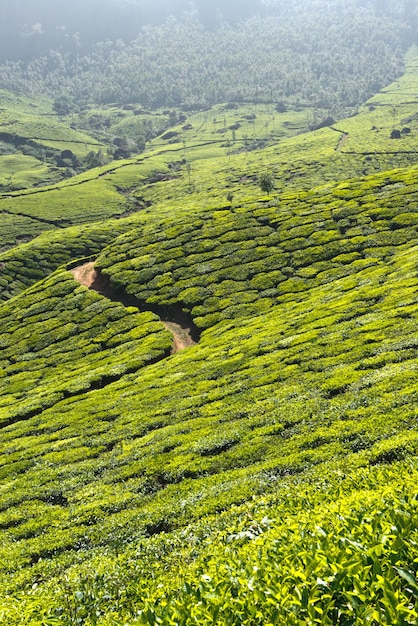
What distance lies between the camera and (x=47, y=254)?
408ft

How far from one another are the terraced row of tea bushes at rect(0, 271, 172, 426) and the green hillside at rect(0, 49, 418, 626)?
0.37m

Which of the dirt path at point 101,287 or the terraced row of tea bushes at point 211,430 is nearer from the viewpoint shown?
the terraced row of tea bushes at point 211,430

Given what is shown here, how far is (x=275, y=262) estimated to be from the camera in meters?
68.9

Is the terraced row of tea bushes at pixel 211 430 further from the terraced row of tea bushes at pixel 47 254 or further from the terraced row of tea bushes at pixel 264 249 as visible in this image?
the terraced row of tea bushes at pixel 47 254

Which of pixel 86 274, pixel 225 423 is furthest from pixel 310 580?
pixel 86 274

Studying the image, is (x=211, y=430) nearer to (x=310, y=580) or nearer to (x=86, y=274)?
(x=310, y=580)

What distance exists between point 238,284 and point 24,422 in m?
37.1

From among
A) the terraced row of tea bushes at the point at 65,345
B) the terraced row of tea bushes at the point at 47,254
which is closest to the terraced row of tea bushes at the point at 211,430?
the terraced row of tea bushes at the point at 65,345

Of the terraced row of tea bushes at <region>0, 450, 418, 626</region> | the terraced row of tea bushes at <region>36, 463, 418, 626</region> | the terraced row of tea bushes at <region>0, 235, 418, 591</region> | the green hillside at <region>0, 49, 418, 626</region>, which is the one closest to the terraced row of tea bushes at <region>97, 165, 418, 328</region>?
the green hillside at <region>0, 49, 418, 626</region>

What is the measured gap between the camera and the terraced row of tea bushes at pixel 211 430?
69.9 feet

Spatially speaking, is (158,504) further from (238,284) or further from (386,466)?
(238,284)

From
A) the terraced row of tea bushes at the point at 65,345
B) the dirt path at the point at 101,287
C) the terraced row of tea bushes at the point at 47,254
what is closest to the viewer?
the terraced row of tea bushes at the point at 65,345

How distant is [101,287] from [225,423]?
55983 millimetres

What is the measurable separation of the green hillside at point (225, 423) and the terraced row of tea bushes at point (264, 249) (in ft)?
1.42
